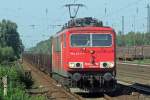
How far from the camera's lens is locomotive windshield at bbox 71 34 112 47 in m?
22.3

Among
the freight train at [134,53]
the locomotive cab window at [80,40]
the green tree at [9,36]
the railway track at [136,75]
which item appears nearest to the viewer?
the locomotive cab window at [80,40]

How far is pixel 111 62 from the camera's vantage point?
71.7 feet

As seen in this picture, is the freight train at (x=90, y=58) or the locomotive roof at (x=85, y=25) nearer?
the freight train at (x=90, y=58)

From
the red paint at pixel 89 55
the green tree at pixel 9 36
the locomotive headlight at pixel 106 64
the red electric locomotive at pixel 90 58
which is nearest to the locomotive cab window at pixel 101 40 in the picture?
the red electric locomotive at pixel 90 58

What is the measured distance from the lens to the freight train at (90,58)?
21875 millimetres

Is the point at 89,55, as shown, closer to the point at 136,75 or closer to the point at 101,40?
the point at 101,40

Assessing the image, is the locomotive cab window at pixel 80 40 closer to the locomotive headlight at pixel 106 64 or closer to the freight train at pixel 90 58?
the freight train at pixel 90 58

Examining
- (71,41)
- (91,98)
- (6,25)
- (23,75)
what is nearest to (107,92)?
(91,98)

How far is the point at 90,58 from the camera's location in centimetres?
2194

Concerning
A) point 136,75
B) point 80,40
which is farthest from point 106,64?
point 136,75

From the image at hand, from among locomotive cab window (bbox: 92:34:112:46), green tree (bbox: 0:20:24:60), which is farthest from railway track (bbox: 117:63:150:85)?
green tree (bbox: 0:20:24:60)

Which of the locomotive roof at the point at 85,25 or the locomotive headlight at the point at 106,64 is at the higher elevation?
the locomotive roof at the point at 85,25

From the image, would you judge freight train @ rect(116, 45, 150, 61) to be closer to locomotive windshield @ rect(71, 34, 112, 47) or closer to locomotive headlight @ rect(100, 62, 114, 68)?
locomotive windshield @ rect(71, 34, 112, 47)

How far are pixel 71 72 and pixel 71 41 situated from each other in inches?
52.5
